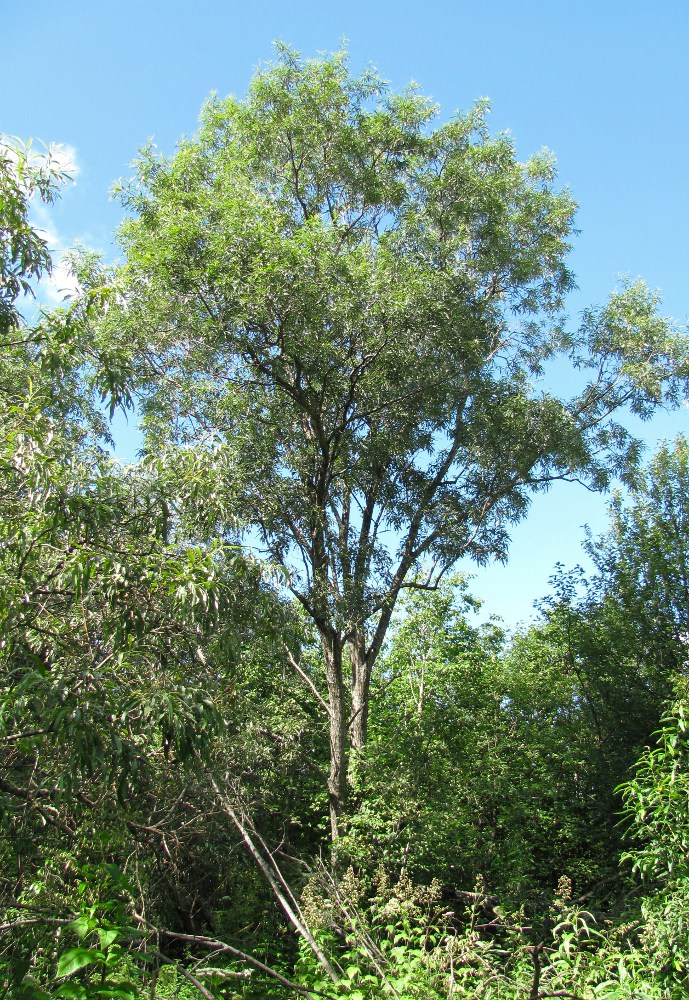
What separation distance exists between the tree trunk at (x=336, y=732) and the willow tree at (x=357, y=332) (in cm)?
Answer: 3

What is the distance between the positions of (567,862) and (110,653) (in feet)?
30.8

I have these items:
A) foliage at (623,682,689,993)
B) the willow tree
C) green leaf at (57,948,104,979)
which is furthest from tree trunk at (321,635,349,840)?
green leaf at (57,948,104,979)

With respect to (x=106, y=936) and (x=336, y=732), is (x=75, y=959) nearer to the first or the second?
(x=106, y=936)

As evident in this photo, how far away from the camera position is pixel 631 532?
39.1 ft

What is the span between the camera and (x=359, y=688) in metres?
10.9

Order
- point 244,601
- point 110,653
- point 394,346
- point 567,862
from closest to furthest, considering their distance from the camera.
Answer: point 110,653, point 244,601, point 394,346, point 567,862

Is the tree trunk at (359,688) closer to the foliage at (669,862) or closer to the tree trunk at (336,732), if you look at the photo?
the tree trunk at (336,732)

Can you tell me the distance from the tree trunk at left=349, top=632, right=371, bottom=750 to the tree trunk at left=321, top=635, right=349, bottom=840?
42cm

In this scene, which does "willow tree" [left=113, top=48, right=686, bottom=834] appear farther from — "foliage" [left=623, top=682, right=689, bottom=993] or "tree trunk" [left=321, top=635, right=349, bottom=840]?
"foliage" [left=623, top=682, right=689, bottom=993]

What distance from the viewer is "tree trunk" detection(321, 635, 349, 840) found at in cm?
976

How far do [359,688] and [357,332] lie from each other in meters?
5.22

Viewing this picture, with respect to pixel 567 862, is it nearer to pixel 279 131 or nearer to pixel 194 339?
pixel 194 339

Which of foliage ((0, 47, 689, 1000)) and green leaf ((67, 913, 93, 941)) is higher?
foliage ((0, 47, 689, 1000))

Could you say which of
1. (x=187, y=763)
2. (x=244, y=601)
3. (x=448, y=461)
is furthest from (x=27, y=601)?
(x=448, y=461)
